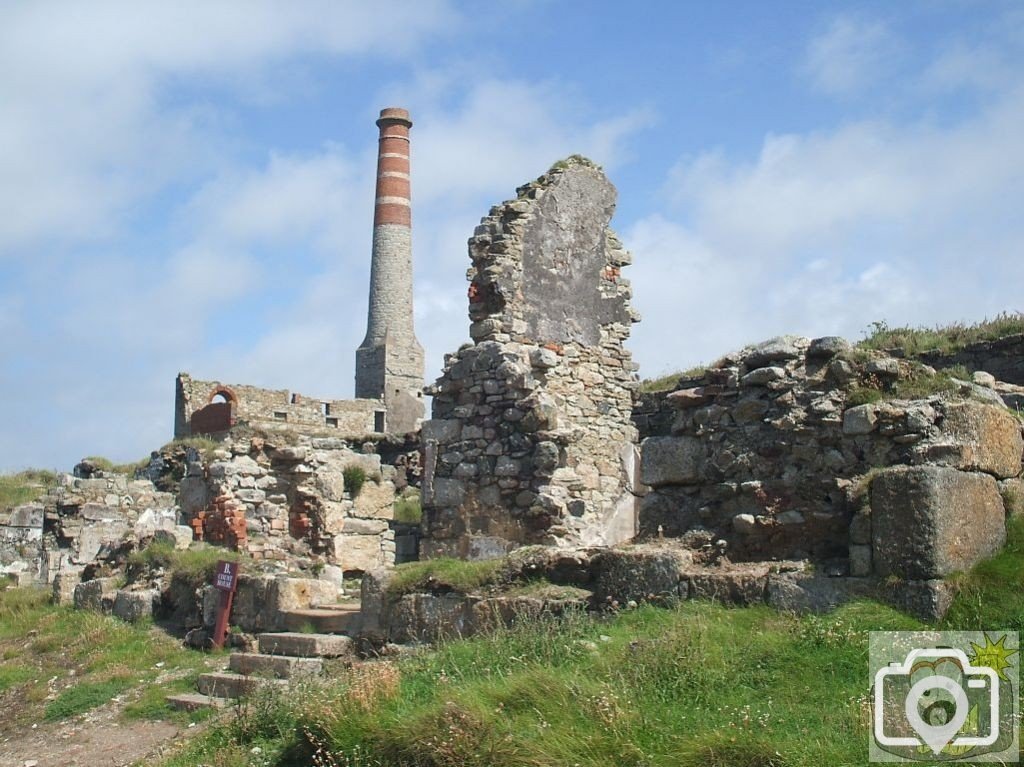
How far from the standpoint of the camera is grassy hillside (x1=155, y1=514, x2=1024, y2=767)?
5.04 m

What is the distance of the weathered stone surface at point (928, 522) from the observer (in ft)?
19.8

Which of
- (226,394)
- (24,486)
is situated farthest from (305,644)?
(226,394)

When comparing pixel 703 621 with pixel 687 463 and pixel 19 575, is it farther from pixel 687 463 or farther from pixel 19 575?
pixel 19 575

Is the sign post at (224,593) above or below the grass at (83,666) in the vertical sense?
above

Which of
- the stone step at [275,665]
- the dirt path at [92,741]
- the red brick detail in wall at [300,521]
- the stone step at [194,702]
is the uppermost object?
the red brick detail in wall at [300,521]

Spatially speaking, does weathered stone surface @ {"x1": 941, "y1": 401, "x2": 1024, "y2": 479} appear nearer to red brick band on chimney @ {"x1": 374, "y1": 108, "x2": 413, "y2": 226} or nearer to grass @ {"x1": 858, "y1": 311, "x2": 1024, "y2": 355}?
grass @ {"x1": 858, "y1": 311, "x2": 1024, "y2": 355}

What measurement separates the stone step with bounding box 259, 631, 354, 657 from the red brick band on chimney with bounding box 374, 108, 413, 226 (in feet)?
120

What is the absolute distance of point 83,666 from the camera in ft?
34.9

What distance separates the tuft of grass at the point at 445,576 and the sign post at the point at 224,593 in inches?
98.2

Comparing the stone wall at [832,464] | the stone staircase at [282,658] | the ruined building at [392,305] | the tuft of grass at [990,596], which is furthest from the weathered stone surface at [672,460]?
the ruined building at [392,305]

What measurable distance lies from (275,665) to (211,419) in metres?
21.3

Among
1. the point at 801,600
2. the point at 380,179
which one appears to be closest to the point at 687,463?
the point at 801,600

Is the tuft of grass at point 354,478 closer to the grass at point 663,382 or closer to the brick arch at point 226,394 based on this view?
the grass at point 663,382

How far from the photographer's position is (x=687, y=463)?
7984 millimetres
